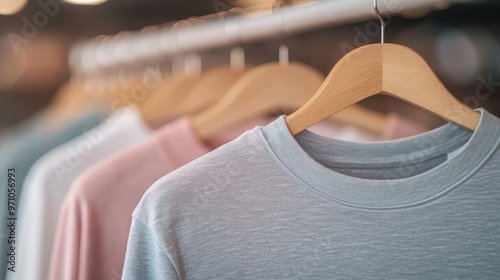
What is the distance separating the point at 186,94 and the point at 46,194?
330mm

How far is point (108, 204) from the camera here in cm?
79

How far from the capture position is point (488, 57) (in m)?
1.89

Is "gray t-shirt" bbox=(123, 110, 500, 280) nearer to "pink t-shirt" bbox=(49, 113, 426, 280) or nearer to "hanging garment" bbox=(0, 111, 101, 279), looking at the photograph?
"pink t-shirt" bbox=(49, 113, 426, 280)

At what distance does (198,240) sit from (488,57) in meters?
1.53

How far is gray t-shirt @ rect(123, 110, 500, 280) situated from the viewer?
2.06ft

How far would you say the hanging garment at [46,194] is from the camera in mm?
826

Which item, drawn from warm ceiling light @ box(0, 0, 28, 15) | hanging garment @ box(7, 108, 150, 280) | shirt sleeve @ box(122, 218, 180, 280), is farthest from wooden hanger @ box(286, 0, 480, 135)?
warm ceiling light @ box(0, 0, 28, 15)

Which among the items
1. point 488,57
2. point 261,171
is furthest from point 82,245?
point 488,57

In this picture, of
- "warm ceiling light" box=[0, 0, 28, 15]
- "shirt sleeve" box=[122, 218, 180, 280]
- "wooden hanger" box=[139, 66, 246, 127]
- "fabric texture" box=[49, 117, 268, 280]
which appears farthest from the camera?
"warm ceiling light" box=[0, 0, 28, 15]

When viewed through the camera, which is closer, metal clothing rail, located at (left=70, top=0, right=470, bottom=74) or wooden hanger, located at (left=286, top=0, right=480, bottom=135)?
wooden hanger, located at (left=286, top=0, right=480, bottom=135)

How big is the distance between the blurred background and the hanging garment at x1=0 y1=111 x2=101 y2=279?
21.7 inches

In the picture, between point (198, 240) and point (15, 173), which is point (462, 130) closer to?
point (198, 240)

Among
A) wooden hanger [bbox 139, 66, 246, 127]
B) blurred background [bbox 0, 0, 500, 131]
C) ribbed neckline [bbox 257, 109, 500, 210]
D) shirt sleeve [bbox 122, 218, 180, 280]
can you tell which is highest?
blurred background [bbox 0, 0, 500, 131]

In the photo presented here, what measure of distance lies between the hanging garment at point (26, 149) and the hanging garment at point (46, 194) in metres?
0.02
